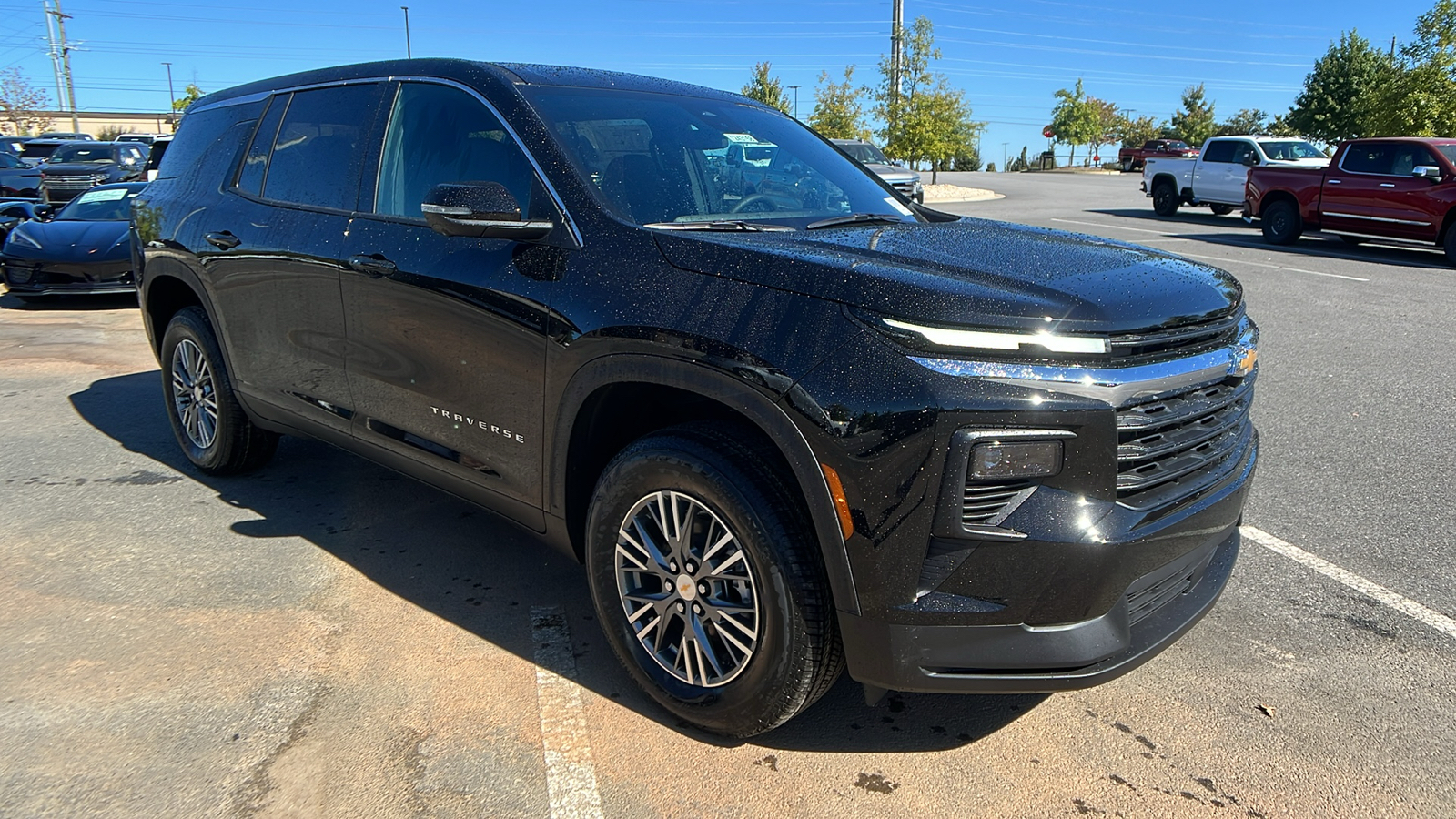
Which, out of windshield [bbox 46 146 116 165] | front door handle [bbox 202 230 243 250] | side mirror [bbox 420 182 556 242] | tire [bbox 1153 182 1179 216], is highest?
windshield [bbox 46 146 116 165]

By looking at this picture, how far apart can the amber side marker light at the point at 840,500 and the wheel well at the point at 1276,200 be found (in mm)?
17520

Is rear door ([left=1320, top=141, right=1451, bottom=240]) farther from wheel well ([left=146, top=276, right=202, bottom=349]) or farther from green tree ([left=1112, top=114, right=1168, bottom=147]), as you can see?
green tree ([left=1112, top=114, right=1168, bottom=147])

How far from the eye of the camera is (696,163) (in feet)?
11.6

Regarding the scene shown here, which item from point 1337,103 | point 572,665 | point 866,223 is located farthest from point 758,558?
point 1337,103

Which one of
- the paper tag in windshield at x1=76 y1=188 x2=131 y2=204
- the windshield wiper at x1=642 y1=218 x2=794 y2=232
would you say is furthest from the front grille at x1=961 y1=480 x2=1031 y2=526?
the paper tag in windshield at x1=76 y1=188 x2=131 y2=204

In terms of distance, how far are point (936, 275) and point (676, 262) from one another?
0.73 m

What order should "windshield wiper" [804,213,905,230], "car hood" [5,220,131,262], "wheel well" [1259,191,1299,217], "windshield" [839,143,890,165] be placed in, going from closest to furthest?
"windshield wiper" [804,213,905,230] < "car hood" [5,220,131,262] < "wheel well" [1259,191,1299,217] < "windshield" [839,143,890,165]

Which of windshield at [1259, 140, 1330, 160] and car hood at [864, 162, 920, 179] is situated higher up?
windshield at [1259, 140, 1330, 160]

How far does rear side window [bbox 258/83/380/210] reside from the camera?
3.98 m

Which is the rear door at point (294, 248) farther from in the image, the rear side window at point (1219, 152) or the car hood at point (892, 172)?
the rear side window at point (1219, 152)

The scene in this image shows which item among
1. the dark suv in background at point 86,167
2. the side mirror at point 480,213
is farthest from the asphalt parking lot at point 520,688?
the dark suv in background at point 86,167

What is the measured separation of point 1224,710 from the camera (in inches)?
120

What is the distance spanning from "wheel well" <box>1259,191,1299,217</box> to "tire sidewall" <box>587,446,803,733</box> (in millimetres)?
17422

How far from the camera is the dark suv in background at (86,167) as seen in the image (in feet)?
64.3
